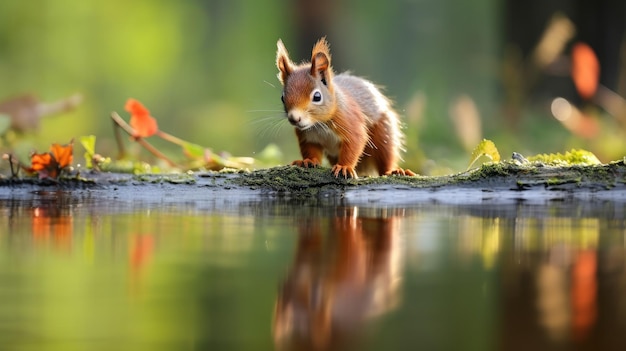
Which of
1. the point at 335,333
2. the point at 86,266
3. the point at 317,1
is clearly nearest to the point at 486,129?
the point at 317,1

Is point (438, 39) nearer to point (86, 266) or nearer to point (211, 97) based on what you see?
point (211, 97)

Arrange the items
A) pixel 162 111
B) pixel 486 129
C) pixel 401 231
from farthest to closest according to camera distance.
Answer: pixel 162 111
pixel 486 129
pixel 401 231

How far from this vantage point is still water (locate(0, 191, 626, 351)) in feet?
5.01

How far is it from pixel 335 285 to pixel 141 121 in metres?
2.71

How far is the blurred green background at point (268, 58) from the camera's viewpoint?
1004 cm

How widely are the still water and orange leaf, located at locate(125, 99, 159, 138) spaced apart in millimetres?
1018

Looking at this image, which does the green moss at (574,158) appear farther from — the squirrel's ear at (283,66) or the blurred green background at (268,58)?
the blurred green background at (268,58)

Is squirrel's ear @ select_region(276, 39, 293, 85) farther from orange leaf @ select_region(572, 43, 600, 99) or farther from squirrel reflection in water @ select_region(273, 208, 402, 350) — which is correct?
orange leaf @ select_region(572, 43, 600, 99)

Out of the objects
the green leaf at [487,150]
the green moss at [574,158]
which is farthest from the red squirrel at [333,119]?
the green moss at [574,158]

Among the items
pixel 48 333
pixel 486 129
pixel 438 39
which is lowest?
pixel 48 333

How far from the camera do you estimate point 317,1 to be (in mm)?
10508

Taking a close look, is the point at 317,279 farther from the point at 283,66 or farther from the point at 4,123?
the point at 4,123

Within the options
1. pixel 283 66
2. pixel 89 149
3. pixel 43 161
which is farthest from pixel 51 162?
pixel 283 66

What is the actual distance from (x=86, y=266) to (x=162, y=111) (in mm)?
10127
